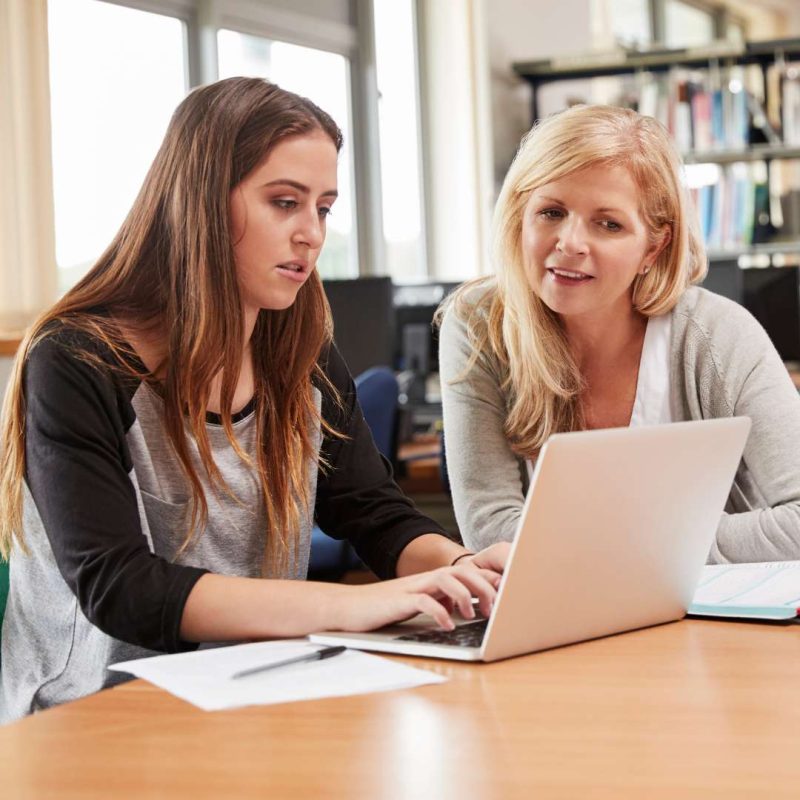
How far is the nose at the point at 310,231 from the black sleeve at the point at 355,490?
0.28m

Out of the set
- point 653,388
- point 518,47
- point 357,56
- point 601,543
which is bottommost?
point 601,543

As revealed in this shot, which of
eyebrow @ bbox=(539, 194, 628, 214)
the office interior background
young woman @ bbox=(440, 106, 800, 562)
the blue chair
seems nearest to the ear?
young woman @ bbox=(440, 106, 800, 562)

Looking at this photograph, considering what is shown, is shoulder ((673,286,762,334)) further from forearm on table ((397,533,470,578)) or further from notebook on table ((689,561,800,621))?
forearm on table ((397,533,470,578))

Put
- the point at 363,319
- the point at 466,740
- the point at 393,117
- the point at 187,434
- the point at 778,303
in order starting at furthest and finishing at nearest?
the point at 393,117 < the point at 778,303 < the point at 363,319 < the point at 187,434 < the point at 466,740

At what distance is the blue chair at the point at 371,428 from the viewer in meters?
3.15

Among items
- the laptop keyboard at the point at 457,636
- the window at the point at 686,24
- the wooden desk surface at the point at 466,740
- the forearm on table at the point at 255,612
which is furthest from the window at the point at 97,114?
the window at the point at 686,24

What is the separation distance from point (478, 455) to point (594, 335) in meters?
0.28

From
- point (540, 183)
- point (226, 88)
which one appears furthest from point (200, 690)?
point (540, 183)

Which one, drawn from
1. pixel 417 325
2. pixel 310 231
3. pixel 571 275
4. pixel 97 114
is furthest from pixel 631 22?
pixel 310 231

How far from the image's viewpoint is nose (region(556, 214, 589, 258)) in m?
1.75

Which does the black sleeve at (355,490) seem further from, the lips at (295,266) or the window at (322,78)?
the window at (322,78)

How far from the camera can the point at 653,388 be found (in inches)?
72.7

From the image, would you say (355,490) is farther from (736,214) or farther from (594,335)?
(736,214)

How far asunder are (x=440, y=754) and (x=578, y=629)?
1.12 feet
